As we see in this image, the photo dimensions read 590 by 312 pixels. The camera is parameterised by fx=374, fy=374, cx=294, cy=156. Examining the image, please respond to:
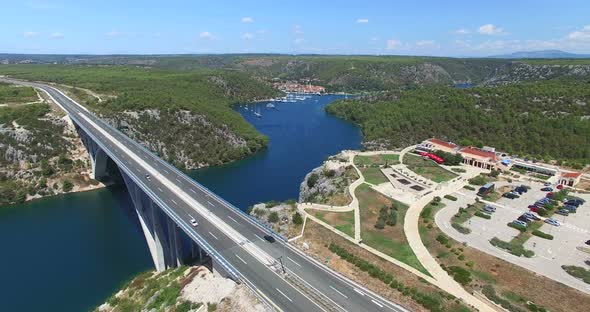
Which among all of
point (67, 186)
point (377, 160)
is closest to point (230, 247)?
point (377, 160)

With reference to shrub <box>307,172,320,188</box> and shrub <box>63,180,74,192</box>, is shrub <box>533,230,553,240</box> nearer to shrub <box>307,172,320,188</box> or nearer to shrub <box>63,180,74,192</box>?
shrub <box>307,172,320,188</box>

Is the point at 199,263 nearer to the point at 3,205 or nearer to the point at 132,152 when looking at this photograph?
the point at 132,152

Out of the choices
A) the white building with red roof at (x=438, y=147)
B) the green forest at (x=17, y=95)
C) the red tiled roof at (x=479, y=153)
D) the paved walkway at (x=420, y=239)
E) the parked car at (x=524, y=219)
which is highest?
the green forest at (x=17, y=95)

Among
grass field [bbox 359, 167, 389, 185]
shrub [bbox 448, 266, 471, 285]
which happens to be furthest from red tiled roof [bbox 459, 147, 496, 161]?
shrub [bbox 448, 266, 471, 285]

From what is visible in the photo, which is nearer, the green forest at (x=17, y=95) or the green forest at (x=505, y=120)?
the green forest at (x=505, y=120)

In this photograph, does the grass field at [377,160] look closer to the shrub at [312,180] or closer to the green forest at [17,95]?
the shrub at [312,180]

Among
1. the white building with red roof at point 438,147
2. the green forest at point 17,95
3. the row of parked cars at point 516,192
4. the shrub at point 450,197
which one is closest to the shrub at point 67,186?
the green forest at point 17,95

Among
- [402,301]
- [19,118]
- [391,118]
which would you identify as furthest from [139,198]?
[391,118]
